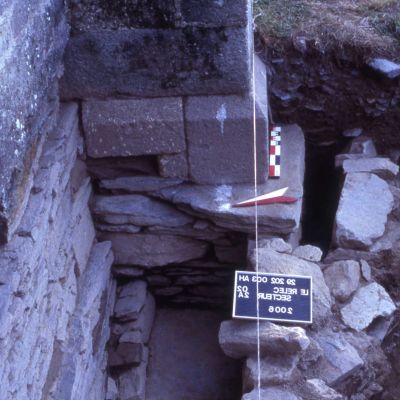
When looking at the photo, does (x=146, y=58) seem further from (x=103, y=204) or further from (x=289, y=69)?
(x=289, y=69)

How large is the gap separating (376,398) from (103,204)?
1.98m

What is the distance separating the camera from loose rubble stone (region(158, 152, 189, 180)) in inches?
165

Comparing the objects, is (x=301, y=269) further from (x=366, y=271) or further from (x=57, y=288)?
(x=57, y=288)

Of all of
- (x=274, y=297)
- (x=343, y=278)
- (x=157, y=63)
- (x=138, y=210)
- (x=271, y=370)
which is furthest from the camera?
(x=138, y=210)

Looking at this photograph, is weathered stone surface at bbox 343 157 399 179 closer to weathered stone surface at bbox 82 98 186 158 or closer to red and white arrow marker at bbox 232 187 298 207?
red and white arrow marker at bbox 232 187 298 207

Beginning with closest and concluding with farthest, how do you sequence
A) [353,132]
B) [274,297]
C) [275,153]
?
1. [274,297]
2. [275,153]
3. [353,132]

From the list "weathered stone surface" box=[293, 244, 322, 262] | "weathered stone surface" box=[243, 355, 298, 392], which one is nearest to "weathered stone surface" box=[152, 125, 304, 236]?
"weathered stone surface" box=[293, 244, 322, 262]

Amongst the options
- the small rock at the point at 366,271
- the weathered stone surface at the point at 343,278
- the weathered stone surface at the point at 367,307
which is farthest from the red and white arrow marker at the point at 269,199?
the weathered stone surface at the point at 367,307

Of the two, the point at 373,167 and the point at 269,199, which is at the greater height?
the point at 269,199

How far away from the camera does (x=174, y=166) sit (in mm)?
4242

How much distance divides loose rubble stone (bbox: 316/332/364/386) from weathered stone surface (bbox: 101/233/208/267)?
1.13 meters

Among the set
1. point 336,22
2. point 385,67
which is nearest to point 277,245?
point 385,67

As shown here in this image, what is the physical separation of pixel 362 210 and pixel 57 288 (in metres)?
2.09

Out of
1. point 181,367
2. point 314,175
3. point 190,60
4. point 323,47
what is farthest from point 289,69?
point 181,367
